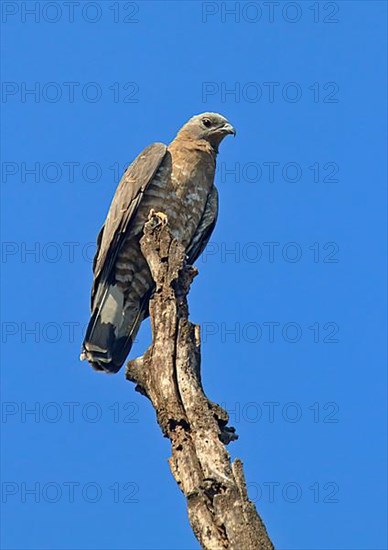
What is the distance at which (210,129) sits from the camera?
A: 11.0 metres

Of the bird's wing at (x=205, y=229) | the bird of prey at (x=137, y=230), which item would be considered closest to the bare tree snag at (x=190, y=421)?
the bird of prey at (x=137, y=230)

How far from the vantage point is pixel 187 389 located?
21.0 feet

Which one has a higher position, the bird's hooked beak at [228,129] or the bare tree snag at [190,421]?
the bird's hooked beak at [228,129]

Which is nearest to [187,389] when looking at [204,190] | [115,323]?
[115,323]

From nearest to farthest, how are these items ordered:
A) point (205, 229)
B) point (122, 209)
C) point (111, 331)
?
1. point (111, 331)
2. point (122, 209)
3. point (205, 229)

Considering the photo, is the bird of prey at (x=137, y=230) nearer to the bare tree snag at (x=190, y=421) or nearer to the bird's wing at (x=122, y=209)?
the bird's wing at (x=122, y=209)

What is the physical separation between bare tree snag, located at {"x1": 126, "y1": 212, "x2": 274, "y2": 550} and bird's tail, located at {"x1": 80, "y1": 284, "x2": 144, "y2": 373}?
1881 millimetres

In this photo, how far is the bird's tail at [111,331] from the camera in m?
9.28

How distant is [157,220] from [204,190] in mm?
2288

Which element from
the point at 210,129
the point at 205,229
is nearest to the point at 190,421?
the point at 205,229

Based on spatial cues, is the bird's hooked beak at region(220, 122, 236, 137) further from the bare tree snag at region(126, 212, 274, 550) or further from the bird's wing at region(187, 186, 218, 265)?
the bare tree snag at region(126, 212, 274, 550)

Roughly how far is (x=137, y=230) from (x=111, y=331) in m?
1.04

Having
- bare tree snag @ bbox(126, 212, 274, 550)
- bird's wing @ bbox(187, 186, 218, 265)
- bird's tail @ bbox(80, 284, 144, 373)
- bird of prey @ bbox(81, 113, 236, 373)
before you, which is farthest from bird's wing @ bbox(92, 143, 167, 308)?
bare tree snag @ bbox(126, 212, 274, 550)

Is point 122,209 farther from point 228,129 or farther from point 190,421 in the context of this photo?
point 190,421
